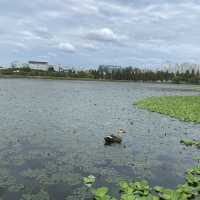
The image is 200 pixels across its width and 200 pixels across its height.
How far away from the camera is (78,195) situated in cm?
874

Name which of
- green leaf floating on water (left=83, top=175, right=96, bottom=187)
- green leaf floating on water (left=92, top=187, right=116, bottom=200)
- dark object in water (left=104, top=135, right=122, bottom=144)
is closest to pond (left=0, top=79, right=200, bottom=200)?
green leaf floating on water (left=83, top=175, right=96, bottom=187)

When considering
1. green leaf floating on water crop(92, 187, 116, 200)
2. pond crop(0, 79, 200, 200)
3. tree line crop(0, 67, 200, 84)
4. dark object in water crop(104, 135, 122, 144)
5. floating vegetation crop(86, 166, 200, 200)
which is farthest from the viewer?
tree line crop(0, 67, 200, 84)

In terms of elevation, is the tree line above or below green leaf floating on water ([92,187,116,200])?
above

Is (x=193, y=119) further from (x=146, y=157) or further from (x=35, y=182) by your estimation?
(x=35, y=182)

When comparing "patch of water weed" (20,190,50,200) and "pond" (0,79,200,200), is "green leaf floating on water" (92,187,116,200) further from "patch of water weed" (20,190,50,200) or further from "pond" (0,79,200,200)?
"patch of water weed" (20,190,50,200)

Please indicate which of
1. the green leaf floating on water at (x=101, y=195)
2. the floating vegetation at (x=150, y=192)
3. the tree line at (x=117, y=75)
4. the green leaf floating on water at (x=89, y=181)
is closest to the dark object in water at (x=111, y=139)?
the green leaf floating on water at (x=89, y=181)

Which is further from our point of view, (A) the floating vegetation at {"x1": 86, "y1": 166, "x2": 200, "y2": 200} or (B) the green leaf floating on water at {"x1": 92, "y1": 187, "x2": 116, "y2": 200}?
(A) the floating vegetation at {"x1": 86, "y1": 166, "x2": 200, "y2": 200}

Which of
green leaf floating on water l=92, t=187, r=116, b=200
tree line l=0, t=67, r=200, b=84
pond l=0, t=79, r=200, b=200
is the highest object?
tree line l=0, t=67, r=200, b=84

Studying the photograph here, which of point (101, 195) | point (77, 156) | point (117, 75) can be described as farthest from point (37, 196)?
point (117, 75)

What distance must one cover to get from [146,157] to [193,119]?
12148mm

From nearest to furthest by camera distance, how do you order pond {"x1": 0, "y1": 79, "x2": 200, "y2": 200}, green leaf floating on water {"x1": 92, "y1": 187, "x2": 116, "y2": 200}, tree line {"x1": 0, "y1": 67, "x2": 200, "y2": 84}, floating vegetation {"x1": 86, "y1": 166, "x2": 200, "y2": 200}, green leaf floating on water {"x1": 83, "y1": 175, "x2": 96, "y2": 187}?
green leaf floating on water {"x1": 92, "y1": 187, "x2": 116, "y2": 200} → floating vegetation {"x1": 86, "y1": 166, "x2": 200, "y2": 200} → pond {"x1": 0, "y1": 79, "x2": 200, "y2": 200} → green leaf floating on water {"x1": 83, "y1": 175, "x2": 96, "y2": 187} → tree line {"x1": 0, "y1": 67, "x2": 200, "y2": 84}

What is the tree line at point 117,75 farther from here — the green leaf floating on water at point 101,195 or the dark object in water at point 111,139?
the green leaf floating on water at point 101,195

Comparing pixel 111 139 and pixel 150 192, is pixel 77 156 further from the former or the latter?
pixel 150 192

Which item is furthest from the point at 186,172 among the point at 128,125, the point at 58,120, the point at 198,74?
the point at 198,74
